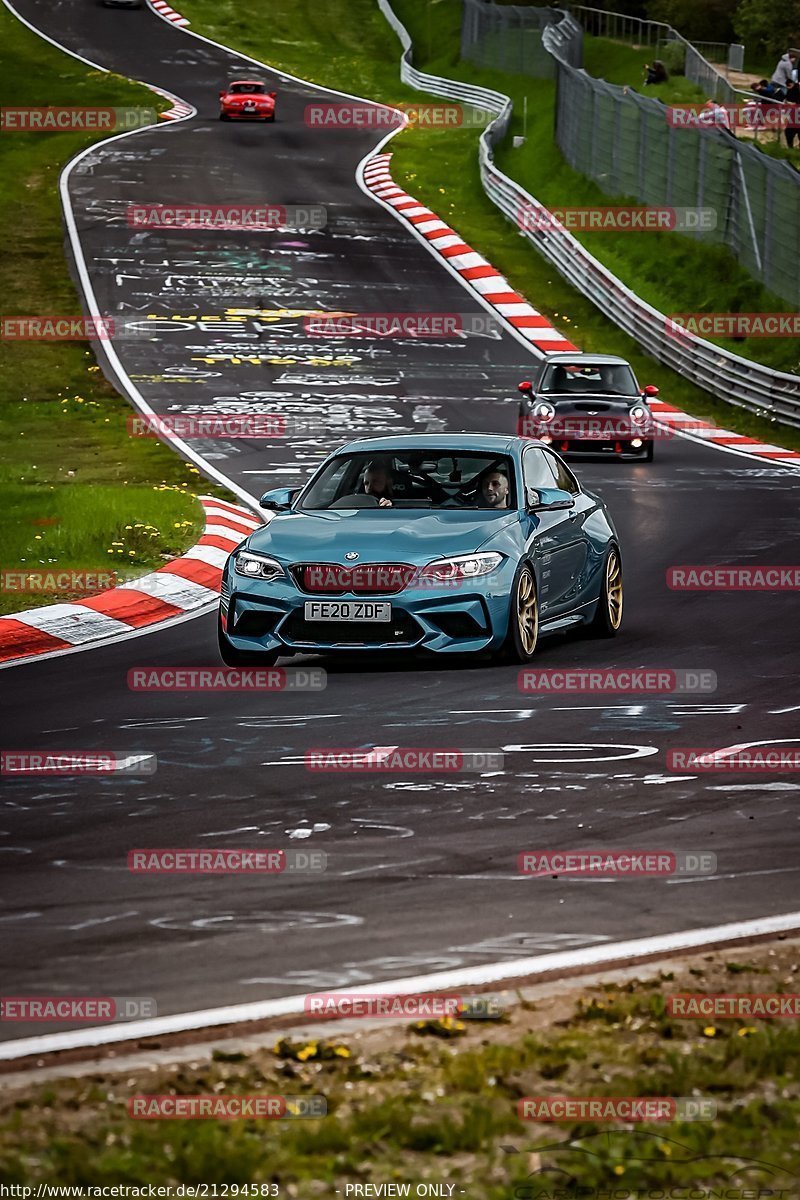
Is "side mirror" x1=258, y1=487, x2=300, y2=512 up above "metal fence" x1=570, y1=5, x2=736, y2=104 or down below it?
below

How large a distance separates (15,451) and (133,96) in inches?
1388

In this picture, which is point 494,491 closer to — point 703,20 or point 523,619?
point 523,619

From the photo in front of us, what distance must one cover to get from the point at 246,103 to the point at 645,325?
80.9 feet

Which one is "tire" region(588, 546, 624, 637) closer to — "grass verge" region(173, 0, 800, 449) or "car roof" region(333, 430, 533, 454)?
"car roof" region(333, 430, 533, 454)

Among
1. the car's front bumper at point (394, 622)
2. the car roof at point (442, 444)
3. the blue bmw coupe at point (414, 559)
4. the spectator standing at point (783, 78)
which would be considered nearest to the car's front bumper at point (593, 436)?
the car roof at point (442, 444)

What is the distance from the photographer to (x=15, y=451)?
23.7 m

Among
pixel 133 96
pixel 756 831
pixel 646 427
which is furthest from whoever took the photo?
pixel 133 96

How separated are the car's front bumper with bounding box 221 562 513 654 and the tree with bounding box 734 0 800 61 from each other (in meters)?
46.5

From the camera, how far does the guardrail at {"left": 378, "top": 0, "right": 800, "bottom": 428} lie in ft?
95.7

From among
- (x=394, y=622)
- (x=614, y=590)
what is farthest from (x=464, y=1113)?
(x=614, y=590)

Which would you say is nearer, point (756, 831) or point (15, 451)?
point (756, 831)

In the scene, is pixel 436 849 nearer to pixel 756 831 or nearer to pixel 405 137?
pixel 756 831

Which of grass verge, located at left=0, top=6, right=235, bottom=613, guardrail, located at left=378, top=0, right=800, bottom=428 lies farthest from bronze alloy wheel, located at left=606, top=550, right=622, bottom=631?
guardrail, located at left=378, top=0, right=800, bottom=428

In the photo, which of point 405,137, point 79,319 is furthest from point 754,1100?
point 405,137
